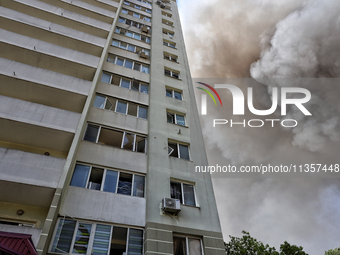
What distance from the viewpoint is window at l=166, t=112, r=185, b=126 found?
15680 mm

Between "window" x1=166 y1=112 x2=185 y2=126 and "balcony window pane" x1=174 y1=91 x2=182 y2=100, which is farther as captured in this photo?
"balcony window pane" x1=174 y1=91 x2=182 y2=100

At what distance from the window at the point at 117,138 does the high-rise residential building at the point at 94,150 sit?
6 cm

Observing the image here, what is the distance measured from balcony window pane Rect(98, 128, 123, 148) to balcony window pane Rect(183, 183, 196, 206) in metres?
4.26

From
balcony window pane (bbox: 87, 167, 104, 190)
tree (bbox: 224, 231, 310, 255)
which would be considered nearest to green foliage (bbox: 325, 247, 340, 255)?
tree (bbox: 224, 231, 310, 255)

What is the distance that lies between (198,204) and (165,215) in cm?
197

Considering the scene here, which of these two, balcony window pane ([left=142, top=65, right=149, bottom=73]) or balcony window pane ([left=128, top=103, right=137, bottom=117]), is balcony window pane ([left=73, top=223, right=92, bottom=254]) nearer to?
balcony window pane ([left=128, top=103, right=137, bottom=117])

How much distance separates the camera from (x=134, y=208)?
10203 mm

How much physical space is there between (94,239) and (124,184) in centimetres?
280

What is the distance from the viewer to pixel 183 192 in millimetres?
11742

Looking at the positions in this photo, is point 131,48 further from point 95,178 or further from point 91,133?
point 95,178

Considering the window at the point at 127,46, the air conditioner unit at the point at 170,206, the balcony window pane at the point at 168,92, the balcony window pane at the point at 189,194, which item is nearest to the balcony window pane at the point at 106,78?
the balcony window pane at the point at 168,92

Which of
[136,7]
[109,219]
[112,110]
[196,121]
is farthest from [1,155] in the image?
[136,7]

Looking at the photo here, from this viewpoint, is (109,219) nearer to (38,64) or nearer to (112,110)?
(112,110)

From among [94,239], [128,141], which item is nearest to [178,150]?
[128,141]
